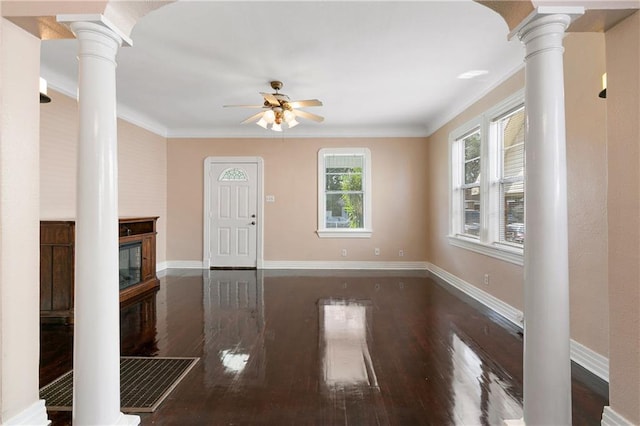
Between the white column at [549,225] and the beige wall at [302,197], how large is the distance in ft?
15.8

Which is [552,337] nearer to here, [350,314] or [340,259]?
[350,314]

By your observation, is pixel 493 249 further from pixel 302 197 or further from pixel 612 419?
pixel 302 197

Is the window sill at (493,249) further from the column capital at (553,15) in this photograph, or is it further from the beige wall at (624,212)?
the column capital at (553,15)

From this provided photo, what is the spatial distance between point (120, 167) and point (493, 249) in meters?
5.23

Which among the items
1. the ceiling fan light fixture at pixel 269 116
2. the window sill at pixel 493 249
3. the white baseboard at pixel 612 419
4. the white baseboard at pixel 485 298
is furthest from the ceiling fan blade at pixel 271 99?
the white baseboard at pixel 612 419

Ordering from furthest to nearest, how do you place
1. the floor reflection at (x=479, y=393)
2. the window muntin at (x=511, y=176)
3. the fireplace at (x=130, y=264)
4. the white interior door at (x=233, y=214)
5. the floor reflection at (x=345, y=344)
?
the white interior door at (x=233, y=214) < the fireplace at (x=130, y=264) < the window muntin at (x=511, y=176) < the floor reflection at (x=345, y=344) < the floor reflection at (x=479, y=393)

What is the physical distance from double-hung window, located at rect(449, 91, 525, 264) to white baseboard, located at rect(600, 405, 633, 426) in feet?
5.80

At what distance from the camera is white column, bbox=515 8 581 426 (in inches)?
65.1

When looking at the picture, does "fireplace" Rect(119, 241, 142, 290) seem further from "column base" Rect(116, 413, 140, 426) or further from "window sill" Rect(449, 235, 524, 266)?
"window sill" Rect(449, 235, 524, 266)

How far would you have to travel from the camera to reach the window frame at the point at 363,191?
6512 mm

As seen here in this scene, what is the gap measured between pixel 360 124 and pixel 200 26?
362cm

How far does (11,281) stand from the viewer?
1720mm

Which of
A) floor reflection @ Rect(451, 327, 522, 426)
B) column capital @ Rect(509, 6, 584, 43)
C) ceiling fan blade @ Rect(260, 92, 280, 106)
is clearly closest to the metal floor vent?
floor reflection @ Rect(451, 327, 522, 426)

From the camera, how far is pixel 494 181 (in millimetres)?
4059
